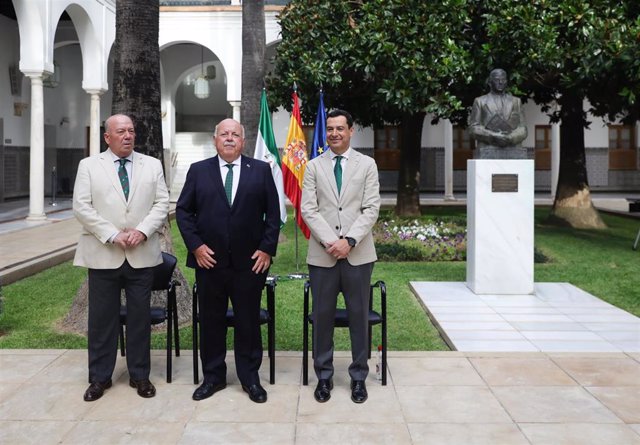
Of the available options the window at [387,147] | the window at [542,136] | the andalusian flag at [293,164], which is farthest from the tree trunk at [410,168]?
the window at [542,136]

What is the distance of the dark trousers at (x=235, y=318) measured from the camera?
14.7 feet

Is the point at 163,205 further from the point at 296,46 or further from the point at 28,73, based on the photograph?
the point at 28,73

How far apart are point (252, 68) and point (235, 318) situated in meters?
9.93

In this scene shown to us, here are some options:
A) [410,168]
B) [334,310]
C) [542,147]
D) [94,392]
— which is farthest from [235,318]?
Result: [542,147]

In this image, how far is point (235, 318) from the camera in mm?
4547

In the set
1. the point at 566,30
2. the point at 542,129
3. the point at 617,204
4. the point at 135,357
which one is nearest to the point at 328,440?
the point at 135,357

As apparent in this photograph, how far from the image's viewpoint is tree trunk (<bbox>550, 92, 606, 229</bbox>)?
15344 millimetres

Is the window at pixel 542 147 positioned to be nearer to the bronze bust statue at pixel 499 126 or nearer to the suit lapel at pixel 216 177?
the bronze bust statue at pixel 499 126

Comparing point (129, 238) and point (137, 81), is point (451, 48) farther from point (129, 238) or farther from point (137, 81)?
point (129, 238)

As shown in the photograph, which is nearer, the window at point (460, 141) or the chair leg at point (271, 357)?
the chair leg at point (271, 357)

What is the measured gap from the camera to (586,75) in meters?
11.2

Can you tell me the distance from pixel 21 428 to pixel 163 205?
1.61m

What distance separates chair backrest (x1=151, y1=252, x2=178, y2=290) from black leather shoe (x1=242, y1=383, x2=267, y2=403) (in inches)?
41.7

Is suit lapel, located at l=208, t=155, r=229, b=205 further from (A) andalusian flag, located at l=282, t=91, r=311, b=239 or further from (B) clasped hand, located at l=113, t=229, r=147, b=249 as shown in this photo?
(A) andalusian flag, located at l=282, t=91, r=311, b=239
